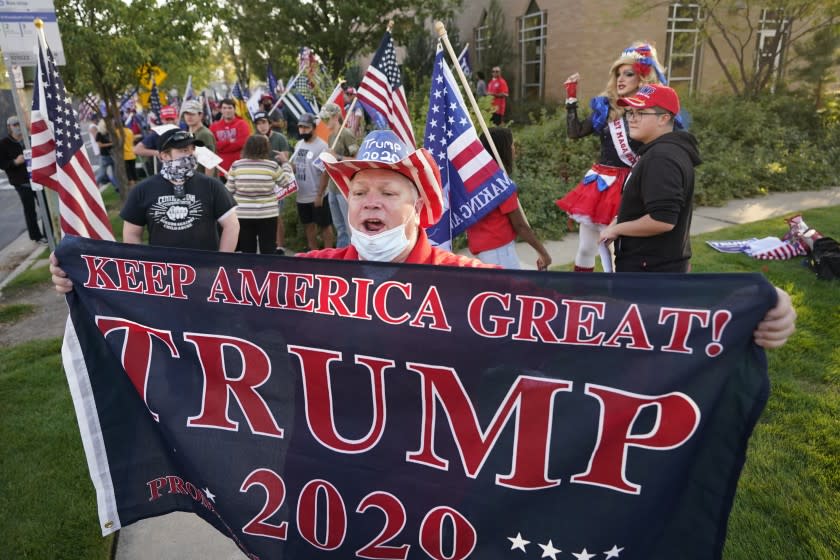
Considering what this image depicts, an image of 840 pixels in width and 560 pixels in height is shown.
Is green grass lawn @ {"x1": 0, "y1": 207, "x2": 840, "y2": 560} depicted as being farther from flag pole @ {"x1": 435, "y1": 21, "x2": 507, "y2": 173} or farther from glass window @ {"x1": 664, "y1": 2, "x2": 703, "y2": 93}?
glass window @ {"x1": 664, "y1": 2, "x2": 703, "y2": 93}

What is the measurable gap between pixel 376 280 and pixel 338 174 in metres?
0.70

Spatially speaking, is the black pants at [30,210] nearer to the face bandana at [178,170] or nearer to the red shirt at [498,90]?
the face bandana at [178,170]

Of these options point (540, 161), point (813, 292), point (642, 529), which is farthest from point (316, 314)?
point (540, 161)

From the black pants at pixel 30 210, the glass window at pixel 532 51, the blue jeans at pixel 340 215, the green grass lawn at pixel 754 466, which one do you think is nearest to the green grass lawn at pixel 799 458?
the green grass lawn at pixel 754 466

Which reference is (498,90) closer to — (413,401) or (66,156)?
(66,156)

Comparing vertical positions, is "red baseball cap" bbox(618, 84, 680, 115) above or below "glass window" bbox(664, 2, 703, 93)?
below

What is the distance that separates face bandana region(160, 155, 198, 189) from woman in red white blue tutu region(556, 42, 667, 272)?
2987 mm

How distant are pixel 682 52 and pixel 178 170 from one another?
790 inches

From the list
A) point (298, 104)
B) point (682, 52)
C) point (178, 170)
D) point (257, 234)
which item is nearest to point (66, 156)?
point (178, 170)

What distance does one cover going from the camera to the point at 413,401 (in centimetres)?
212

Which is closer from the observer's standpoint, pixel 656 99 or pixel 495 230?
pixel 656 99

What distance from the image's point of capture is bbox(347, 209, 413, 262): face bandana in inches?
93.7

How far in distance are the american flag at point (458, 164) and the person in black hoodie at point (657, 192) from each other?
1.13m

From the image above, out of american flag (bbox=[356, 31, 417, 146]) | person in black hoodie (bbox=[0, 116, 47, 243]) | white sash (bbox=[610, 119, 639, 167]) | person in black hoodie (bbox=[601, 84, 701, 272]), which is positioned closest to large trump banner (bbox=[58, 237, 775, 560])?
person in black hoodie (bbox=[601, 84, 701, 272])
